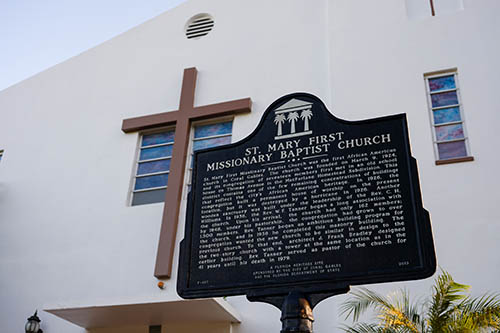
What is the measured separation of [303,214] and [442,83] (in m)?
6.31

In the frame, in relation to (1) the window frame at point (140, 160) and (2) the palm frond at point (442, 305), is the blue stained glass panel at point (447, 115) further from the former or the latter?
(1) the window frame at point (140, 160)

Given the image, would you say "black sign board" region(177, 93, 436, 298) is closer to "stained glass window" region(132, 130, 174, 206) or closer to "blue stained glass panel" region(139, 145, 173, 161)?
"stained glass window" region(132, 130, 174, 206)

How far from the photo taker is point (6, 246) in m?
11.5

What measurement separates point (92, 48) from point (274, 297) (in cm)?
1030

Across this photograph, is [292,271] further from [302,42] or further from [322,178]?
[302,42]

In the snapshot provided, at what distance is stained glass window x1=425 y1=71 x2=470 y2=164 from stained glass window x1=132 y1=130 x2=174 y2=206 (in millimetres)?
4800

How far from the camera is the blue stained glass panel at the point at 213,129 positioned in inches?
459

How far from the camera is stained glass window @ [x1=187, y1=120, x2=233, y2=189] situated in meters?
11.5

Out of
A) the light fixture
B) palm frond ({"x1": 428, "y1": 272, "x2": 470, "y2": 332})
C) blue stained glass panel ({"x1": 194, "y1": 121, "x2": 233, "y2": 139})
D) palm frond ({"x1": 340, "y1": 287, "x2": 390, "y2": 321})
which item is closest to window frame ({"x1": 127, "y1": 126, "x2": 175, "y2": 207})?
blue stained glass panel ({"x1": 194, "y1": 121, "x2": 233, "y2": 139})

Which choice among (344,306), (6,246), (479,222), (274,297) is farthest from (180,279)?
(6,246)

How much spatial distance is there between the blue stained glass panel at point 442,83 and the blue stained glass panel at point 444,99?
113mm

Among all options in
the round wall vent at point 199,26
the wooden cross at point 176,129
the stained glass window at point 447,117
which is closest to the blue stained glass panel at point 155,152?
the wooden cross at point 176,129

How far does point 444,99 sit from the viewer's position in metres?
10.4

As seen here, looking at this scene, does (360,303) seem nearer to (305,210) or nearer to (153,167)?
(305,210)
